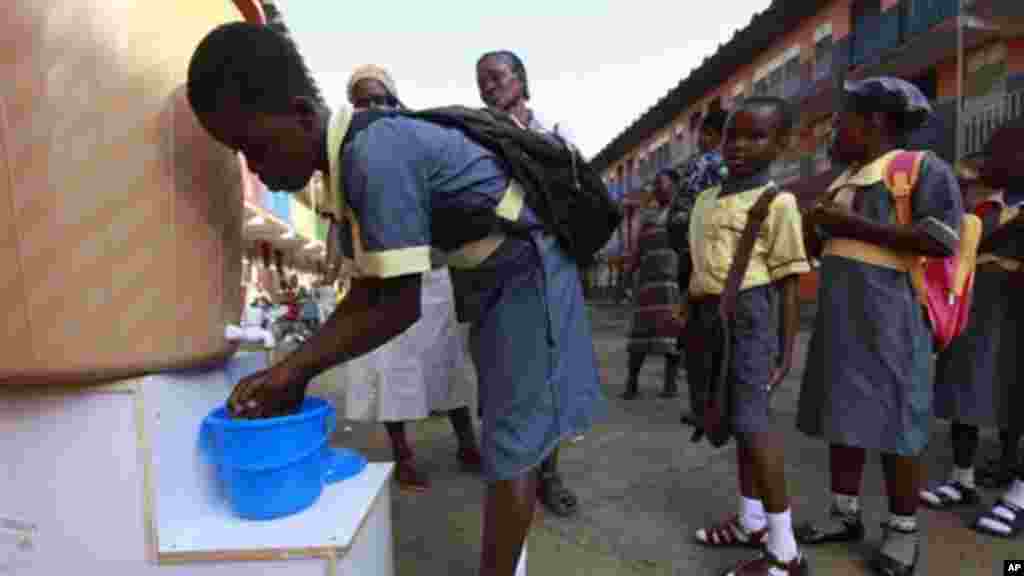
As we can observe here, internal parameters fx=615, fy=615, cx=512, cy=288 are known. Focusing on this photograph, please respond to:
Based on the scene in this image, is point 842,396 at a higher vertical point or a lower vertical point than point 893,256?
lower

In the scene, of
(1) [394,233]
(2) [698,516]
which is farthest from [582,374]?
(2) [698,516]

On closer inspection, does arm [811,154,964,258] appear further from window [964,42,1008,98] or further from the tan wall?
window [964,42,1008,98]

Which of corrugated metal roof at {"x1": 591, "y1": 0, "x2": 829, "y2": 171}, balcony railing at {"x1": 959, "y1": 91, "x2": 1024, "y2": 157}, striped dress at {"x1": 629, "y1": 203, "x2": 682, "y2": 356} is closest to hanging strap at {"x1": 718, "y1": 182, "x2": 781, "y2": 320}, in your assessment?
striped dress at {"x1": 629, "y1": 203, "x2": 682, "y2": 356}

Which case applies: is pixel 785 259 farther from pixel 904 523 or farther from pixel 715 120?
pixel 715 120

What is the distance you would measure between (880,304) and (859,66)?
13331mm

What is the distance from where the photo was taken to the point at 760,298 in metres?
1.71

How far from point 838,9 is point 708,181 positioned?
13334mm

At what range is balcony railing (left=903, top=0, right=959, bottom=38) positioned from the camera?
1068 centimetres

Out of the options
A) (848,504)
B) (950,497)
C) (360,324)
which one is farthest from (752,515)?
(360,324)

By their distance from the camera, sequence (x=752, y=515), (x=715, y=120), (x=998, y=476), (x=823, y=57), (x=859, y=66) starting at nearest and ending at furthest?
1. (x=752, y=515)
2. (x=998, y=476)
3. (x=715, y=120)
4. (x=859, y=66)
5. (x=823, y=57)

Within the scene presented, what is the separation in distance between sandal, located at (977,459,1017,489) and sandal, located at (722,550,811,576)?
1.32m

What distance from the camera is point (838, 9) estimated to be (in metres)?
13.2

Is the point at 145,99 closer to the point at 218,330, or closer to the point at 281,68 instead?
the point at 281,68

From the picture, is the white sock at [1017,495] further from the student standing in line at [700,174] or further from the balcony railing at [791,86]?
the balcony railing at [791,86]
